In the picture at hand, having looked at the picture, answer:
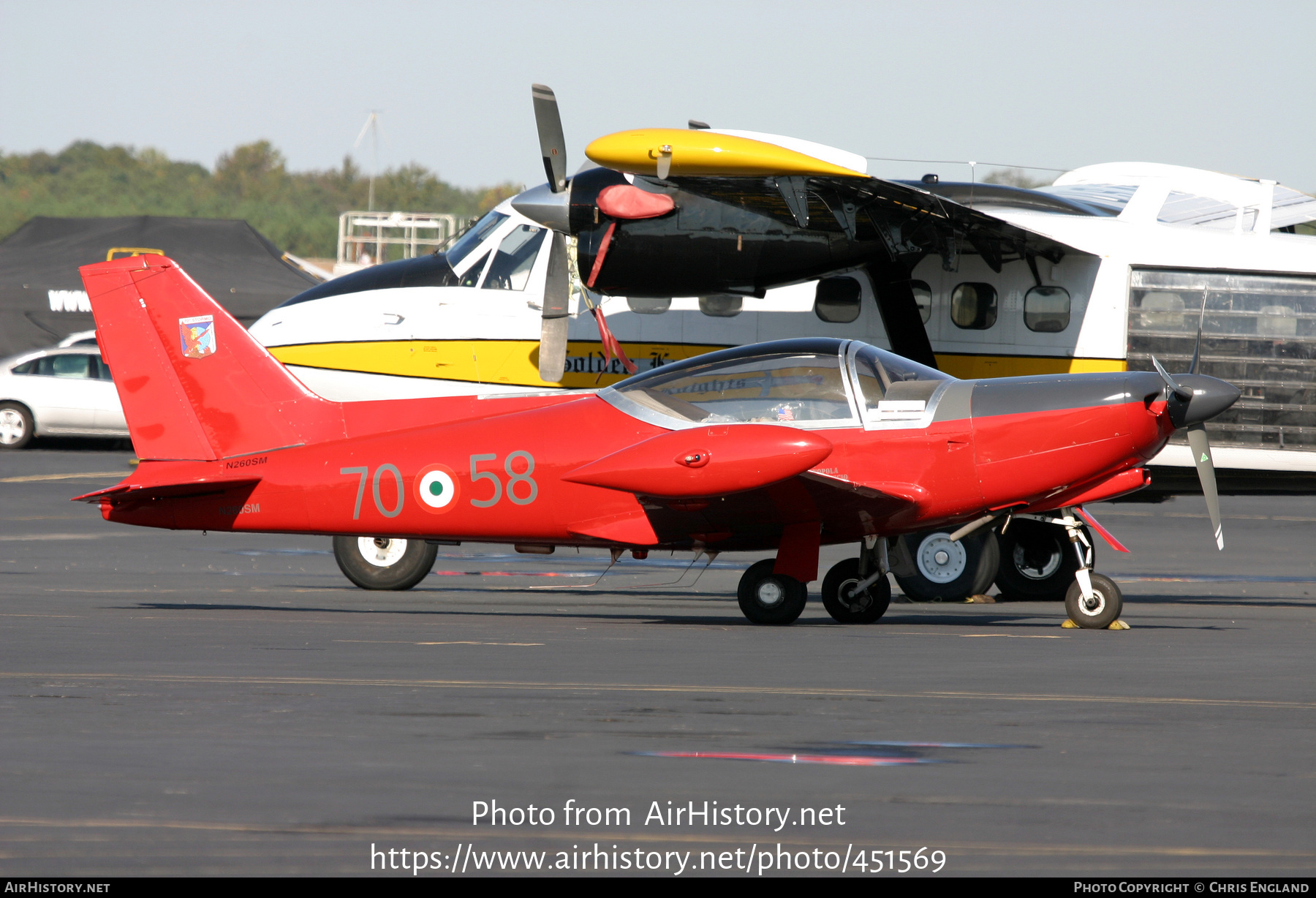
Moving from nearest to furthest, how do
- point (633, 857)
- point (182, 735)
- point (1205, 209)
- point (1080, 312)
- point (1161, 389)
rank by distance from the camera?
point (633, 857) → point (182, 735) → point (1161, 389) → point (1080, 312) → point (1205, 209)

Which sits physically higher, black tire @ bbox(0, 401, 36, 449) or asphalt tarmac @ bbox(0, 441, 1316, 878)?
asphalt tarmac @ bbox(0, 441, 1316, 878)

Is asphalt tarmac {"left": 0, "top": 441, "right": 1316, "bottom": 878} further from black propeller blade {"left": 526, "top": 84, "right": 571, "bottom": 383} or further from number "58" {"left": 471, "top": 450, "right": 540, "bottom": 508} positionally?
black propeller blade {"left": 526, "top": 84, "right": 571, "bottom": 383}

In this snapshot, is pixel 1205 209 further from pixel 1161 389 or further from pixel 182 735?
pixel 182 735

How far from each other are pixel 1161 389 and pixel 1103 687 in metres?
3.53

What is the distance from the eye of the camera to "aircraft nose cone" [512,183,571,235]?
14555 mm

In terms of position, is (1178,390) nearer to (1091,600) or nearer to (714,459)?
(1091,600)

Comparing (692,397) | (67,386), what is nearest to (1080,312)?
(692,397)

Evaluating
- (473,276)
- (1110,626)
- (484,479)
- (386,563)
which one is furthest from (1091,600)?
(473,276)

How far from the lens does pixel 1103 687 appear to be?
322 inches

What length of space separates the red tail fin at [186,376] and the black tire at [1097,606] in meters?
5.89

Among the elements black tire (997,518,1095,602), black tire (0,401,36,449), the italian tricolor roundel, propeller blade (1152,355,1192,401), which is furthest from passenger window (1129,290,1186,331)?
black tire (0,401,36,449)

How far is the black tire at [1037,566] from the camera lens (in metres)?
15.2

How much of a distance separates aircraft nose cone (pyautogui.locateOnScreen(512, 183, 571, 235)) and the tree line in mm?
82768

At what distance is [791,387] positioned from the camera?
37.8ft
